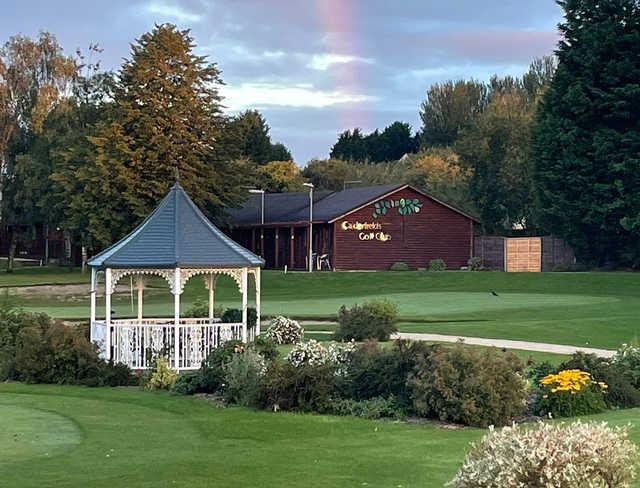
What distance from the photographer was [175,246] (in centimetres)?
2212

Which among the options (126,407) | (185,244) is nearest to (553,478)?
(126,407)

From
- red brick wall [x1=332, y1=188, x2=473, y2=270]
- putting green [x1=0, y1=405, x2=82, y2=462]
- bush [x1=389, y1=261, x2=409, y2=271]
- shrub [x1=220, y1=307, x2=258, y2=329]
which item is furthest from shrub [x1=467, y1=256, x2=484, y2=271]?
putting green [x1=0, y1=405, x2=82, y2=462]

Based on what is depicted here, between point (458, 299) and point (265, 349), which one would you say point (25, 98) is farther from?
point (265, 349)

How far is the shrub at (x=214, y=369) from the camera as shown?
59.4 ft

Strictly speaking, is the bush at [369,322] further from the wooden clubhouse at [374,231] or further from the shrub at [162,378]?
the wooden clubhouse at [374,231]

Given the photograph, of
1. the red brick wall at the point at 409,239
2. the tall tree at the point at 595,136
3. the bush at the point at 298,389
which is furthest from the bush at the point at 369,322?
the red brick wall at the point at 409,239

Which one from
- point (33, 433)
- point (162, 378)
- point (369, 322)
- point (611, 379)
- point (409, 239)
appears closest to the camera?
point (33, 433)

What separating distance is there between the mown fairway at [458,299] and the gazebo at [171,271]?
873cm

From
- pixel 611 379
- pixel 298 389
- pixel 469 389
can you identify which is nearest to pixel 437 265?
pixel 611 379

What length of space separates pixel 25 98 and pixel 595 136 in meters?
40.3

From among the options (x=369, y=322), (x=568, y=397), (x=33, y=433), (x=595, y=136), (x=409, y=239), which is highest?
(x=595, y=136)

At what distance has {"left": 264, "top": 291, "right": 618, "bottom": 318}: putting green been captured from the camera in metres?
39.6

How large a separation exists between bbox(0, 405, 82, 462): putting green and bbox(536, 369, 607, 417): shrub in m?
6.61

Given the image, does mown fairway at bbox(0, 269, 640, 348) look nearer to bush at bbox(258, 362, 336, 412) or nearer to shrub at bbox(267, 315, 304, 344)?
shrub at bbox(267, 315, 304, 344)
